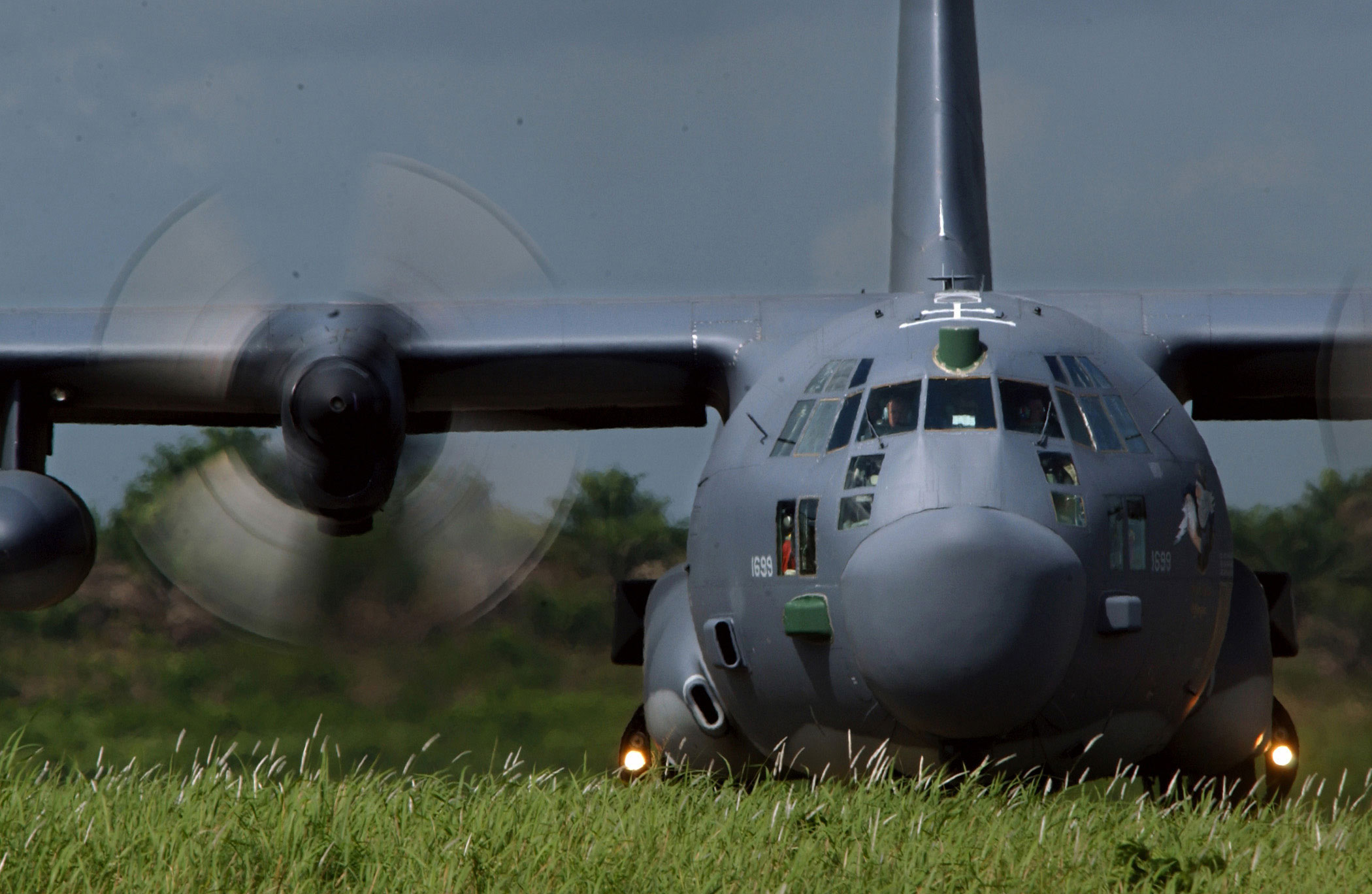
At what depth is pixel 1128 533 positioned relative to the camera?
6.76m

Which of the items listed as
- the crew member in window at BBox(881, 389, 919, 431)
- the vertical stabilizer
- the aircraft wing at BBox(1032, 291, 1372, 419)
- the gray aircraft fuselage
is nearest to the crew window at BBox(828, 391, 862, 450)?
the gray aircraft fuselage

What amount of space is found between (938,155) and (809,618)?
5.39 meters

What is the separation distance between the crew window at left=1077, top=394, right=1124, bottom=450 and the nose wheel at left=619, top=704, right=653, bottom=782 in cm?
401

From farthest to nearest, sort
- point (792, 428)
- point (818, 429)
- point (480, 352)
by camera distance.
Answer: point (480, 352) < point (792, 428) < point (818, 429)

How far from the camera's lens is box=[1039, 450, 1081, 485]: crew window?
21.8 feet

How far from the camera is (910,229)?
11.0 m

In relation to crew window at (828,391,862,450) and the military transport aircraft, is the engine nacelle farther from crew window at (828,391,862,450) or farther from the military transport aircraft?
crew window at (828,391,862,450)

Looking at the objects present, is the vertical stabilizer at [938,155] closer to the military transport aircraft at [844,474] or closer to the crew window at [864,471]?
the military transport aircraft at [844,474]

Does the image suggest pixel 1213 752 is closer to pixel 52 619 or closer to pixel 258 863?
pixel 258 863

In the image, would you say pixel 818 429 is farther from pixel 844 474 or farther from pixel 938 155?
pixel 938 155

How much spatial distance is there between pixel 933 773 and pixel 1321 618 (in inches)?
398

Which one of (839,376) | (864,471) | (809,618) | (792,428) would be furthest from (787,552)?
(839,376)

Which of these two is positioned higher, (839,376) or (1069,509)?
(839,376)

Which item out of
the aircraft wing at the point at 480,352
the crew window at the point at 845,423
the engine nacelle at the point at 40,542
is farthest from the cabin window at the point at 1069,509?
the engine nacelle at the point at 40,542
